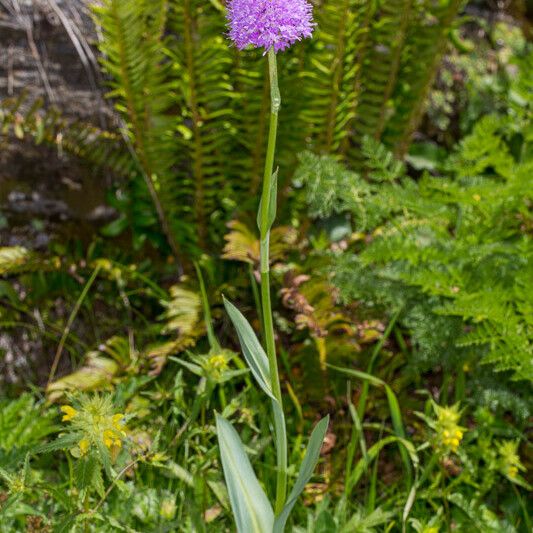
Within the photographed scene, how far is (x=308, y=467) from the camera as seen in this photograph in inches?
50.8

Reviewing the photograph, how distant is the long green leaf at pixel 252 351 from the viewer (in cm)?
130

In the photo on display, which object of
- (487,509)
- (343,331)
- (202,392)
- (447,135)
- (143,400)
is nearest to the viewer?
(202,392)

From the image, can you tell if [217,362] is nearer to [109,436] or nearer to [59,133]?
[109,436]

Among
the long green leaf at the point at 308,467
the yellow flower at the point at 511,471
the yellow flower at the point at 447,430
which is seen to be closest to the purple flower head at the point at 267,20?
the long green leaf at the point at 308,467

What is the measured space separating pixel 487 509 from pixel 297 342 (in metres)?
0.87

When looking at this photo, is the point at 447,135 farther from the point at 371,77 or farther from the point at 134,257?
the point at 134,257

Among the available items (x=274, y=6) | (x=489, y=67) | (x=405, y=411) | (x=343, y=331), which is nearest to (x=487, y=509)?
(x=405, y=411)

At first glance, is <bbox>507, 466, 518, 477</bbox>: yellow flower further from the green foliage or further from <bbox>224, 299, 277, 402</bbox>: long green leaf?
the green foliage

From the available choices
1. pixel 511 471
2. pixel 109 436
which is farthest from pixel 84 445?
pixel 511 471

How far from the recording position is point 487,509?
1.91 metres

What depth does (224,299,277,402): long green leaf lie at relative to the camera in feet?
4.26

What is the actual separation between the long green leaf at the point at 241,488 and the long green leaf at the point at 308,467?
0.07 m

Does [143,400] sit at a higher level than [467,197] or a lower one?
lower

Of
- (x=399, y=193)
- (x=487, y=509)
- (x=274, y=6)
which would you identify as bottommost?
(x=487, y=509)
